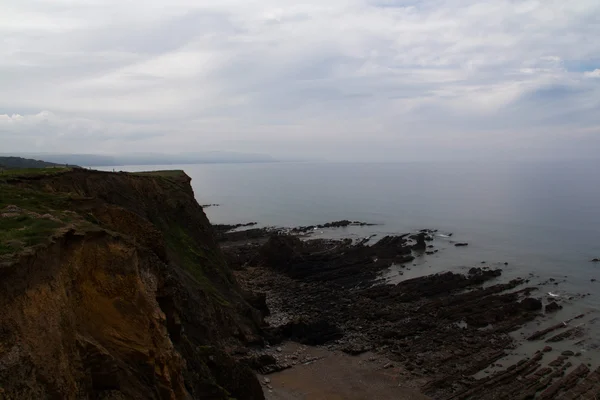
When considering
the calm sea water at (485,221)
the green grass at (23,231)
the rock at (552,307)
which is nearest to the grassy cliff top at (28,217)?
the green grass at (23,231)

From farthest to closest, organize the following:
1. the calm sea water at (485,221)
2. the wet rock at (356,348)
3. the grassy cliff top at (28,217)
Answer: the calm sea water at (485,221)
the wet rock at (356,348)
the grassy cliff top at (28,217)

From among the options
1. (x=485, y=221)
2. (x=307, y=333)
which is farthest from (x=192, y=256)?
(x=485, y=221)

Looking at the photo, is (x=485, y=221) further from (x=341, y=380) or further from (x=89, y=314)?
(x=89, y=314)

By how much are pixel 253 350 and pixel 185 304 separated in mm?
6726

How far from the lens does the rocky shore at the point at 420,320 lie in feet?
89.0

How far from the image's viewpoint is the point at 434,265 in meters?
58.6

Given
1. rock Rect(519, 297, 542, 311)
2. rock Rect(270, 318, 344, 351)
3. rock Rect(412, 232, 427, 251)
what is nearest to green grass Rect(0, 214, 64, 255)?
rock Rect(270, 318, 344, 351)

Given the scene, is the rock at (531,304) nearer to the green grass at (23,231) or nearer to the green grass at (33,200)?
the green grass at (33,200)

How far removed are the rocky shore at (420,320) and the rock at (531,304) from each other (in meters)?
0.09

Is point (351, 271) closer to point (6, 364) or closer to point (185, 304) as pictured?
point (185, 304)

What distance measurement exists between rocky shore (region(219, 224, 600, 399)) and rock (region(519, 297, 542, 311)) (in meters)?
0.09

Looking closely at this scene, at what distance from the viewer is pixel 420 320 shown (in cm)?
3716

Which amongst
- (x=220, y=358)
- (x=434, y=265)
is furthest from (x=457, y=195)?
(x=220, y=358)

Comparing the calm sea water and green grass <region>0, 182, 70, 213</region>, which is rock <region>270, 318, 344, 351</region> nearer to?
green grass <region>0, 182, 70, 213</region>
